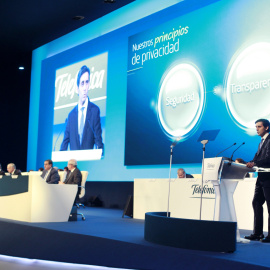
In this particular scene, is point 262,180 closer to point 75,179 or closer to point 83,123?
point 75,179

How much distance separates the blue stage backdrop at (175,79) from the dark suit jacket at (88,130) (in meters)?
0.24

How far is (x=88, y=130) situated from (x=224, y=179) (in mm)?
6885

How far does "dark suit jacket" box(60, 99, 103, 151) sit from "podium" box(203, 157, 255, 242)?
6.50 meters

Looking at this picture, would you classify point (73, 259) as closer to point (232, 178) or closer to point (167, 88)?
point (232, 178)

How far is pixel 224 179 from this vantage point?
Result: 4.17 m

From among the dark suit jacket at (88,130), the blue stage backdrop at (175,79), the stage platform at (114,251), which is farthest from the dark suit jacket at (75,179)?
the dark suit jacket at (88,130)

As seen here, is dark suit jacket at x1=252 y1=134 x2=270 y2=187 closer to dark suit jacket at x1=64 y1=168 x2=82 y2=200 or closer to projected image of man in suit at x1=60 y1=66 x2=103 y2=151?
dark suit jacket at x1=64 y1=168 x2=82 y2=200

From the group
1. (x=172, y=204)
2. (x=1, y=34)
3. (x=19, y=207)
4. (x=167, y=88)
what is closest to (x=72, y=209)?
(x=19, y=207)

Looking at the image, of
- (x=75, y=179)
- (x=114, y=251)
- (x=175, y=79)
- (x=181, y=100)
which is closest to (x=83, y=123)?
(x=175, y=79)

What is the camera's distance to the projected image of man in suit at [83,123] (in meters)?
10.6

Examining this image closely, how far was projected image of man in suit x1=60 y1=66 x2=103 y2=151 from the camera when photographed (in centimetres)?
1062

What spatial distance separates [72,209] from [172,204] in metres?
1.58

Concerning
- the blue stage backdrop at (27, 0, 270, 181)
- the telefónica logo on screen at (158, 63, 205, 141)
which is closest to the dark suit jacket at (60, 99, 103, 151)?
the blue stage backdrop at (27, 0, 270, 181)

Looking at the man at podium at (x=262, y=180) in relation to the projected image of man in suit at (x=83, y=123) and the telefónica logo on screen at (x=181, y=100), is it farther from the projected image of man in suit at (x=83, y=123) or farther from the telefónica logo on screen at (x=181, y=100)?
the projected image of man in suit at (x=83, y=123)
